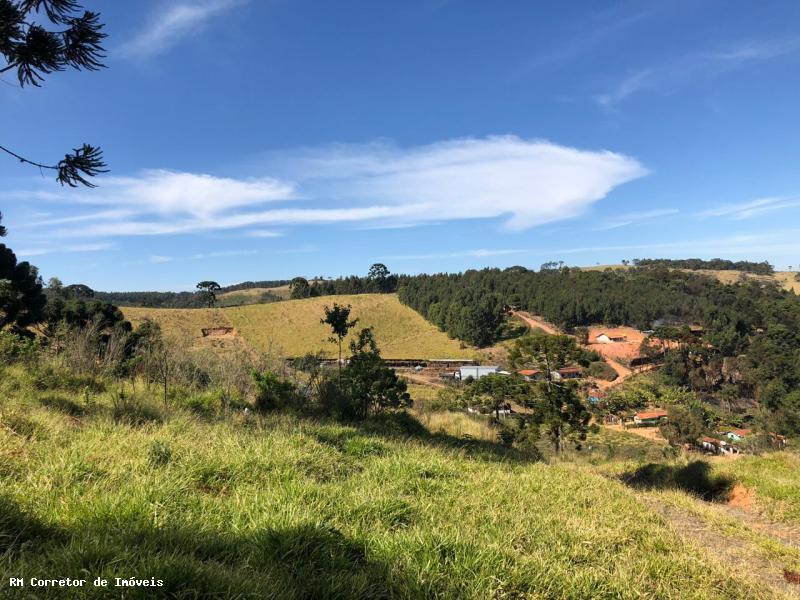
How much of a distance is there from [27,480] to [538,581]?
3.53 m

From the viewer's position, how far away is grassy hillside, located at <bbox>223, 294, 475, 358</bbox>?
84500 mm

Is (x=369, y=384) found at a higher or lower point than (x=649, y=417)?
higher

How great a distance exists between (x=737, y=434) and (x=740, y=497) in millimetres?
50747

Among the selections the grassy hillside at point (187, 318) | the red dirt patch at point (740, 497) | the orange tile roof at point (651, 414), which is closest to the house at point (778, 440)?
the orange tile roof at point (651, 414)

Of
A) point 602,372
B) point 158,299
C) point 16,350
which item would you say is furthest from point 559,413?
point 158,299

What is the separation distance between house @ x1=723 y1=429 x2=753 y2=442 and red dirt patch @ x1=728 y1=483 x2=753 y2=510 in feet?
147

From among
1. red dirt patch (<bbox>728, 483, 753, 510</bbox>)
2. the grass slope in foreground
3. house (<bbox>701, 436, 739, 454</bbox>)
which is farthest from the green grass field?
the grass slope in foreground

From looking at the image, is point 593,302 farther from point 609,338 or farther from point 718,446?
point 718,446

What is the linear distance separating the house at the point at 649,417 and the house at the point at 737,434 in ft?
21.4

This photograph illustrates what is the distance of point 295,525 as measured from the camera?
109 inches

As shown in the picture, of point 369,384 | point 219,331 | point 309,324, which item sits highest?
point 369,384

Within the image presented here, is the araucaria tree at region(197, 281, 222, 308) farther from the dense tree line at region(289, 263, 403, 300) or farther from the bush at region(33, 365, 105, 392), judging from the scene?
the bush at region(33, 365, 105, 392)

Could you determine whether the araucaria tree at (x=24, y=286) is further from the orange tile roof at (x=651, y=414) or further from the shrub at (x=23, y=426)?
the orange tile roof at (x=651, y=414)

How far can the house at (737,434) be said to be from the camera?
4367 cm
